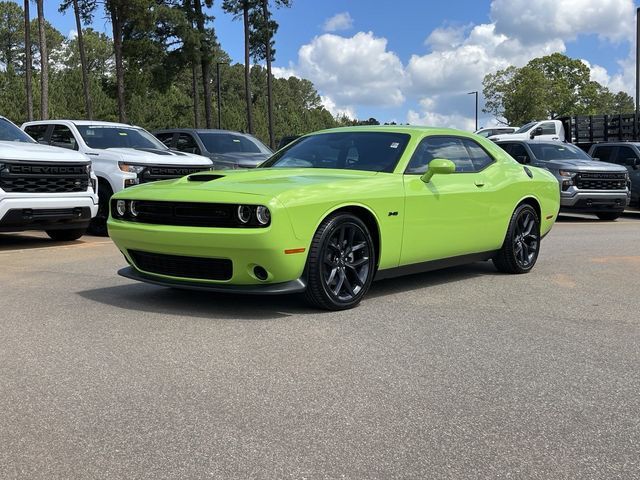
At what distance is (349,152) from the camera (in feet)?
22.3

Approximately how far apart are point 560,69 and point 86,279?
82.6 metres

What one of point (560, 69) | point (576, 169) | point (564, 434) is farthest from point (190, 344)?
point (560, 69)

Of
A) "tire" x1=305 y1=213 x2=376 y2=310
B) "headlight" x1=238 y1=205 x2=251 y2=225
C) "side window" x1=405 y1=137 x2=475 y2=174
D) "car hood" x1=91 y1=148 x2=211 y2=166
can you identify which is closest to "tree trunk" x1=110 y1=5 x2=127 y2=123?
"car hood" x1=91 y1=148 x2=211 y2=166

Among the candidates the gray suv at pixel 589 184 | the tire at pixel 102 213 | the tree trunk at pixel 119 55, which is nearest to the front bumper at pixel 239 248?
the tire at pixel 102 213

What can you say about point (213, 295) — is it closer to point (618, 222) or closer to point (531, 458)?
point (531, 458)

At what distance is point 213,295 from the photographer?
21.5 ft

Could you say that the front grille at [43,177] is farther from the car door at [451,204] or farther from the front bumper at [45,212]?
the car door at [451,204]

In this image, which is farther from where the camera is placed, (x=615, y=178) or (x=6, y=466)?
(x=615, y=178)

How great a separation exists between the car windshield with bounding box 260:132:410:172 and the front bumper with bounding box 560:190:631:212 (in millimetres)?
9669

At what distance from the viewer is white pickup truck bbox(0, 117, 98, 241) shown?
9.62m

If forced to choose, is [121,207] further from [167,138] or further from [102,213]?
[167,138]

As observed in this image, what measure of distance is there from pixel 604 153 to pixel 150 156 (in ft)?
39.2

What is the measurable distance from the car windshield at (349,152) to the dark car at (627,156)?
12.3 meters

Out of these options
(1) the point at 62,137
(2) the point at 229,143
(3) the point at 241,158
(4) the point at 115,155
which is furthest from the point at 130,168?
(2) the point at 229,143
